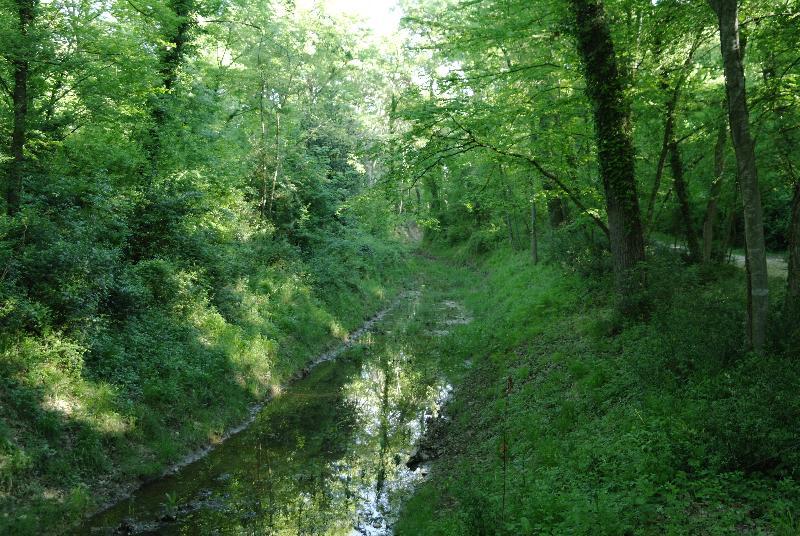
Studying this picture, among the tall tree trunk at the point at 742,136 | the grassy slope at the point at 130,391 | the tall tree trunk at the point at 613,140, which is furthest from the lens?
the tall tree trunk at the point at 613,140

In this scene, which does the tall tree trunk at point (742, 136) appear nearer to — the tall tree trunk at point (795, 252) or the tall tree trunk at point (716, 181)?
the tall tree trunk at point (795, 252)

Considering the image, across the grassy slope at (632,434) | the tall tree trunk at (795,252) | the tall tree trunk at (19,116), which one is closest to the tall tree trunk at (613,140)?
the grassy slope at (632,434)

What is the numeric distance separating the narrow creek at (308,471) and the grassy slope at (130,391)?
23.2 inches

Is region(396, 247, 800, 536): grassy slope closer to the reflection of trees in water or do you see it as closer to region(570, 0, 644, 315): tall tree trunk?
region(570, 0, 644, 315): tall tree trunk

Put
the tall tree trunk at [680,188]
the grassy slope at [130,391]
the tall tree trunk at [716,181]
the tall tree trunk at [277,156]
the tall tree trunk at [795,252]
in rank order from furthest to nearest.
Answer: the tall tree trunk at [277,156]
the tall tree trunk at [680,188]
the tall tree trunk at [716,181]
the tall tree trunk at [795,252]
the grassy slope at [130,391]

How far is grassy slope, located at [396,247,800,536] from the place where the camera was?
17.1ft

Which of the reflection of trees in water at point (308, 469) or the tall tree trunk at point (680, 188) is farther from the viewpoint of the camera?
the tall tree trunk at point (680, 188)

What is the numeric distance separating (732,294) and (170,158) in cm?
1488

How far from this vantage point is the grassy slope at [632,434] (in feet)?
17.1

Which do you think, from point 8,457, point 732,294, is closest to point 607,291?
point 732,294

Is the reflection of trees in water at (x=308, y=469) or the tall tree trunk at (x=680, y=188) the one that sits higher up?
the tall tree trunk at (x=680, y=188)

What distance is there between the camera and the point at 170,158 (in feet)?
50.4

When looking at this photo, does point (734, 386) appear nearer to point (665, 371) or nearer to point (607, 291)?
point (665, 371)

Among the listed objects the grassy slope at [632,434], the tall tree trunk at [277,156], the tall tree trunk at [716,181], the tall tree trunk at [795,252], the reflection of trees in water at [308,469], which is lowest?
the reflection of trees in water at [308,469]
